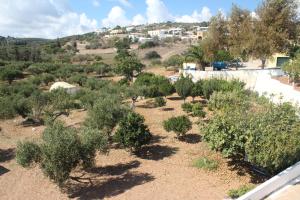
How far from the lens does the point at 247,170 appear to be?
14.2 m

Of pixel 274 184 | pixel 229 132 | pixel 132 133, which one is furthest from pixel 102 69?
pixel 274 184

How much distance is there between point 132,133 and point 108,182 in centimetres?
282

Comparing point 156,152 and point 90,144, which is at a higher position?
point 90,144

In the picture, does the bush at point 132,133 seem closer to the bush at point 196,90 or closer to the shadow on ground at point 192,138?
the shadow on ground at point 192,138

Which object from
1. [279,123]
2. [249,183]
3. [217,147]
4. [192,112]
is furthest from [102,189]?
[192,112]

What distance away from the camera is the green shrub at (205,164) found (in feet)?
47.4

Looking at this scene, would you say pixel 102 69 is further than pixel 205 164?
Yes

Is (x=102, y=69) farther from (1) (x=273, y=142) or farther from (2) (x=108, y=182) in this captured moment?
(1) (x=273, y=142)

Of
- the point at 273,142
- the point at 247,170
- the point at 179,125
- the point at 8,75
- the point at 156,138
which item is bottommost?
the point at 247,170

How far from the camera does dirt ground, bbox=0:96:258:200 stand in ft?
42.8

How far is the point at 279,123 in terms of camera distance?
42.7 feet

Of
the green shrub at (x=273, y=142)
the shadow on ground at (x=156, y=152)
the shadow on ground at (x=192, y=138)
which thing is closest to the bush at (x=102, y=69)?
the shadow on ground at (x=192, y=138)

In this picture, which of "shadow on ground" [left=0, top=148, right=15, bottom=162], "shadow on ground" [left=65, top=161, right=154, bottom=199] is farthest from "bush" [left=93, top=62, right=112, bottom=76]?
"shadow on ground" [left=65, top=161, right=154, bottom=199]

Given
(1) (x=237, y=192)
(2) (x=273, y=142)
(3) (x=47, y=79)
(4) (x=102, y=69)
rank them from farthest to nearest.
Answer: (4) (x=102, y=69) < (3) (x=47, y=79) < (2) (x=273, y=142) < (1) (x=237, y=192)
